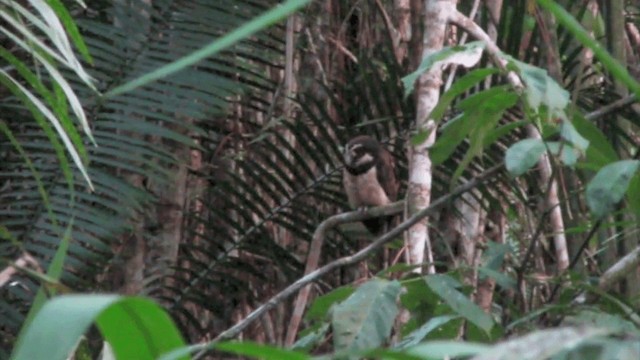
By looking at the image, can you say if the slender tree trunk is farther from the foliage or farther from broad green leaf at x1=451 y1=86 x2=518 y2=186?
broad green leaf at x1=451 y1=86 x2=518 y2=186

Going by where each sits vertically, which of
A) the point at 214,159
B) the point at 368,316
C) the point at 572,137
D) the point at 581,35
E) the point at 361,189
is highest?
the point at 581,35

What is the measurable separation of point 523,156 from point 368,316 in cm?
32

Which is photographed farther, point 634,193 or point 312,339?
point 312,339

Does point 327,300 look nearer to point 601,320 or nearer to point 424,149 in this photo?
point 601,320

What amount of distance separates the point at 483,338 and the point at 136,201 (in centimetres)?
284

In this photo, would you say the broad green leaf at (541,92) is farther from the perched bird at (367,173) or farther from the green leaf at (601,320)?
the perched bird at (367,173)

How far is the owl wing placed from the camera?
5.09 m

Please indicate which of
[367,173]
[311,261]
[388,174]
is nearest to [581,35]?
[311,261]

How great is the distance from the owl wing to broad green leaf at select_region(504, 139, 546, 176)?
10.2 ft

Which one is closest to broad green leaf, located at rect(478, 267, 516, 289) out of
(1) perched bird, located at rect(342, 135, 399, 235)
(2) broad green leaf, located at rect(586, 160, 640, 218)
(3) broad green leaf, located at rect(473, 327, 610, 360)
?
(2) broad green leaf, located at rect(586, 160, 640, 218)

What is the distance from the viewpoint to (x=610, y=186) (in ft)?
5.57

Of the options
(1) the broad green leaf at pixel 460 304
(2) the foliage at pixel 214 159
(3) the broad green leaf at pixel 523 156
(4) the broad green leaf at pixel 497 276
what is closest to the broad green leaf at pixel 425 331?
(1) the broad green leaf at pixel 460 304

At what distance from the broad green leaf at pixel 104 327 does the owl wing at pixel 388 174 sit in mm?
3890

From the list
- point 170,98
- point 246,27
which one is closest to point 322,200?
point 170,98
